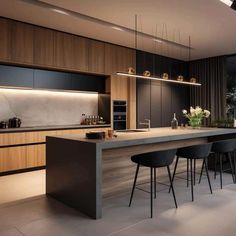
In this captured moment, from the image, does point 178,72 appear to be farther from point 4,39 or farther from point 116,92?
point 4,39

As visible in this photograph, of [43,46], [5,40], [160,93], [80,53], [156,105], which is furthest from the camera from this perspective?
[160,93]

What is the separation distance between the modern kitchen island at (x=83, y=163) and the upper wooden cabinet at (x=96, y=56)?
9.11 ft

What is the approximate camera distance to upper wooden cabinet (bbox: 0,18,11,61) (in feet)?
15.0

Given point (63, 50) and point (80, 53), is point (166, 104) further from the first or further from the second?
point (63, 50)

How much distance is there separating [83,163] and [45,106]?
318cm

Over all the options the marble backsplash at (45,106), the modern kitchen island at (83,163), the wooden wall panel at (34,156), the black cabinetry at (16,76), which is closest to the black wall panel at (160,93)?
the marble backsplash at (45,106)

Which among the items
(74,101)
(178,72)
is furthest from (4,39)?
(178,72)

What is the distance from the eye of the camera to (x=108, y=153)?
336 cm

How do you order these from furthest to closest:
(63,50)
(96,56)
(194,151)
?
(96,56) → (63,50) → (194,151)

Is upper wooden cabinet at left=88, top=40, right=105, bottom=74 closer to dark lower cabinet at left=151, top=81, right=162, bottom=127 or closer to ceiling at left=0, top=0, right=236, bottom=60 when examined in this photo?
ceiling at left=0, top=0, right=236, bottom=60

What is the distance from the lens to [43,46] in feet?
16.8

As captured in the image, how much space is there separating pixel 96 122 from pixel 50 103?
1.21m

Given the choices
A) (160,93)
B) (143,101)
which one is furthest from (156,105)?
(143,101)

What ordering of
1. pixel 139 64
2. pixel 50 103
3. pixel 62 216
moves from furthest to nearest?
pixel 139 64 → pixel 50 103 → pixel 62 216
